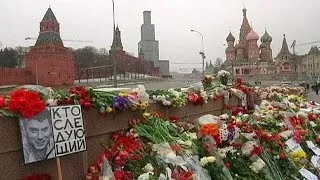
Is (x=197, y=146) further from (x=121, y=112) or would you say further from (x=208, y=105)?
(x=208, y=105)

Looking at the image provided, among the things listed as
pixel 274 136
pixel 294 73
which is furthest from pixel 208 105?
pixel 294 73

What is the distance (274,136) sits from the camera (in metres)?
5.83

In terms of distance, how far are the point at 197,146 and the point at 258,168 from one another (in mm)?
705

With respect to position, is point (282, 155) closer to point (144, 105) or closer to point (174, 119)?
point (174, 119)

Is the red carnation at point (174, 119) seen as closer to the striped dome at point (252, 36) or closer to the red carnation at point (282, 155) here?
the red carnation at point (282, 155)

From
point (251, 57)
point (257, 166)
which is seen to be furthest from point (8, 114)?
point (251, 57)

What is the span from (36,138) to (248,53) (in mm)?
92701


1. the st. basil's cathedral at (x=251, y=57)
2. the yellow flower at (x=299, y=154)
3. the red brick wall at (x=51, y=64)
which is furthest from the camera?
the st. basil's cathedral at (x=251, y=57)

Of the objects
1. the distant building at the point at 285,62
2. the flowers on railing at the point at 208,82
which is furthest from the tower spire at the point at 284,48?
the flowers on railing at the point at 208,82

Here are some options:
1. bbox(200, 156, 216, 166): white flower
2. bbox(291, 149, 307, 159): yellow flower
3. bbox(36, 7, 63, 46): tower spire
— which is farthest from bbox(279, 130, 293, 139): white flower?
bbox(36, 7, 63, 46): tower spire

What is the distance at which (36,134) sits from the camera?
3.93 m

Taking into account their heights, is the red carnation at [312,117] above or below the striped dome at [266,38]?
below

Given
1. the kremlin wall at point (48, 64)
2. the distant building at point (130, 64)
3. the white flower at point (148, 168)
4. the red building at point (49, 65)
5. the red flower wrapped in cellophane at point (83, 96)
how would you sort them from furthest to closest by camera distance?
the distant building at point (130, 64), the red building at point (49, 65), the kremlin wall at point (48, 64), the red flower wrapped in cellophane at point (83, 96), the white flower at point (148, 168)

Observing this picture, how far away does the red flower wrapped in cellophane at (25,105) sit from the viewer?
12.6ft
